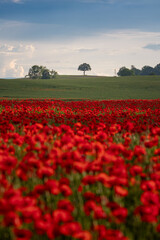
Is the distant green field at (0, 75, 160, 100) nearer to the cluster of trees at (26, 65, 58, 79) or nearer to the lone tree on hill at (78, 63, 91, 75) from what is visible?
the cluster of trees at (26, 65, 58, 79)

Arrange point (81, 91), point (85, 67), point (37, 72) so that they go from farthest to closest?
point (85, 67) < point (37, 72) < point (81, 91)

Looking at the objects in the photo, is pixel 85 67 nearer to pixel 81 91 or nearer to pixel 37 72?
pixel 37 72

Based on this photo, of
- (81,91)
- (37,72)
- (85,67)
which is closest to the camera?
(81,91)

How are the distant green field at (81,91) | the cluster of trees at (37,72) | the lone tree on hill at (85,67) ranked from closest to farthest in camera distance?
1. the distant green field at (81,91)
2. the cluster of trees at (37,72)
3. the lone tree on hill at (85,67)

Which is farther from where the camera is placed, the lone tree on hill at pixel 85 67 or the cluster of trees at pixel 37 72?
the lone tree on hill at pixel 85 67

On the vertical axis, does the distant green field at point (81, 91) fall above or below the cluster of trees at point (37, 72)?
below

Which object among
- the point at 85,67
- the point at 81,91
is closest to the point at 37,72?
the point at 85,67

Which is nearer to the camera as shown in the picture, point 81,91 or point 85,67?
point 81,91

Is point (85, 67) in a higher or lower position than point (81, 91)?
higher

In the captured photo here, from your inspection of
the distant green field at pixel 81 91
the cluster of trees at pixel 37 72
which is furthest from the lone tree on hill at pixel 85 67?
the distant green field at pixel 81 91

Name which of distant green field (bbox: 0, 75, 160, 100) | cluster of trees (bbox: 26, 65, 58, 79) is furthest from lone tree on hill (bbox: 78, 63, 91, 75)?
distant green field (bbox: 0, 75, 160, 100)

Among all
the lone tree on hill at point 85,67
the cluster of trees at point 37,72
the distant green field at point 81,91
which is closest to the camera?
the distant green field at point 81,91

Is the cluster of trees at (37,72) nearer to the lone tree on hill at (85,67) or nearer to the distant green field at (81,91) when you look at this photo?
the lone tree on hill at (85,67)

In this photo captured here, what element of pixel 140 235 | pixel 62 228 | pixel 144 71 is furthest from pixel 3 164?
pixel 144 71
